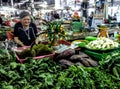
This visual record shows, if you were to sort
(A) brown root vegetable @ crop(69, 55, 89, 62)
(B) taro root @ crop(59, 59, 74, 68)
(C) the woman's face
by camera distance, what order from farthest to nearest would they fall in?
1. (C) the woman's face
2. (A) brown root vegetable @ crop(69, 55, 89, 62)
3. (B) taro root @ crop(59, 59, 74, 68)

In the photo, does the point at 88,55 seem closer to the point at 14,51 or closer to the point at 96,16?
the point at 14,51

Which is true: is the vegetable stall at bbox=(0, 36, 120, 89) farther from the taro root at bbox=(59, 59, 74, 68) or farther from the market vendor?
the market vendor

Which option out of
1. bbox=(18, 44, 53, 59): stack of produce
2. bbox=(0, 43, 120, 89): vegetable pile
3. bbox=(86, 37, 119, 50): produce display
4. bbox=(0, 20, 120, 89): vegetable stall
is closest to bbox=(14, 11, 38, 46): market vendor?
bbox=(0, 20, 120, 89): vegetable stall

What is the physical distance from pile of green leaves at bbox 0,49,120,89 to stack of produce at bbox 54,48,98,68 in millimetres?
111

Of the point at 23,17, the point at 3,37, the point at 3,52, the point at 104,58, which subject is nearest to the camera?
the point at 104,58

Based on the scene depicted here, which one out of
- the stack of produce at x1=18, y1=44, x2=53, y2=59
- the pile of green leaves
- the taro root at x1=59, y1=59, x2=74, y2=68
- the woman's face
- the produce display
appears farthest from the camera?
the woman's face

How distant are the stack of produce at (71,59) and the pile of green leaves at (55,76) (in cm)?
11

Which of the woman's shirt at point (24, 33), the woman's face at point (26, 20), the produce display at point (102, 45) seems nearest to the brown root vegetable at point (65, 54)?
the produce display at point (102, 45)

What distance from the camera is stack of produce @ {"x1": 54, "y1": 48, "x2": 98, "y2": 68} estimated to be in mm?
2740

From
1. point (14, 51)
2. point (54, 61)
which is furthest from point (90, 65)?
point (14, 51)

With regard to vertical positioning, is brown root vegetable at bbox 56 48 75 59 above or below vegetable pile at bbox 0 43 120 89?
above

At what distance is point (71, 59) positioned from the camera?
111 inches

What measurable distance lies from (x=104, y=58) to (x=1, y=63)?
3.98 ft

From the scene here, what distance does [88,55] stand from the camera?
10.4ft
